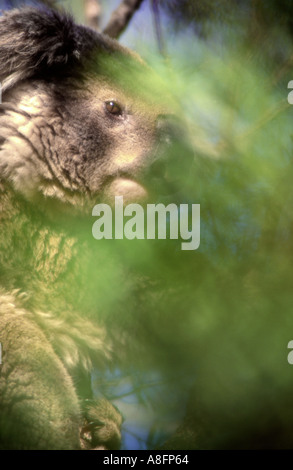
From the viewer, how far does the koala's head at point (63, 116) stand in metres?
1.03

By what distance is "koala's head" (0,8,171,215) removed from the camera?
40.5 inches

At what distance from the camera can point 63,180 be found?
1068 millimetres

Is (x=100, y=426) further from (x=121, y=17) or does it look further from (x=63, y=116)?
(x=121, y=17)

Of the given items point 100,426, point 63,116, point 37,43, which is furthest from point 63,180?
point 100,426

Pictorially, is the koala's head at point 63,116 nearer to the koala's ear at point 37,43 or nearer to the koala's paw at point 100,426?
the koala's ear at point 37,43

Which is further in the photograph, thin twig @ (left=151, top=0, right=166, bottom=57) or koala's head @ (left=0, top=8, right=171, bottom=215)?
koala's head @ (left=0, top=8, right=171, bottom=215)

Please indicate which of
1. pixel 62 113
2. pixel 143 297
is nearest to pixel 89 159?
pixel 62 113

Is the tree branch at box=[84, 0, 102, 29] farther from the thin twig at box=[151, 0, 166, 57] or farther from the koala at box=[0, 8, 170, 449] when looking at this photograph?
the thin twig at box=[151, 0, 166, 57]

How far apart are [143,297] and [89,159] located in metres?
0.46

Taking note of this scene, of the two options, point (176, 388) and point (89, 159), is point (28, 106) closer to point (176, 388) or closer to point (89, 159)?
point (89, 159)

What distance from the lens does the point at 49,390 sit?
836 millimetres

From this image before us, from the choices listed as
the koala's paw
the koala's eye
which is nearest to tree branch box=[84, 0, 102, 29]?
the koala's eye

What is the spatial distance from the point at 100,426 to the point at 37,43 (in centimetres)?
114

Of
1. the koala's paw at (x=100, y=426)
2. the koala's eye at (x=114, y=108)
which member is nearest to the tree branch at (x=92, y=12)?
the koala's eye at (x=114, y=108)
